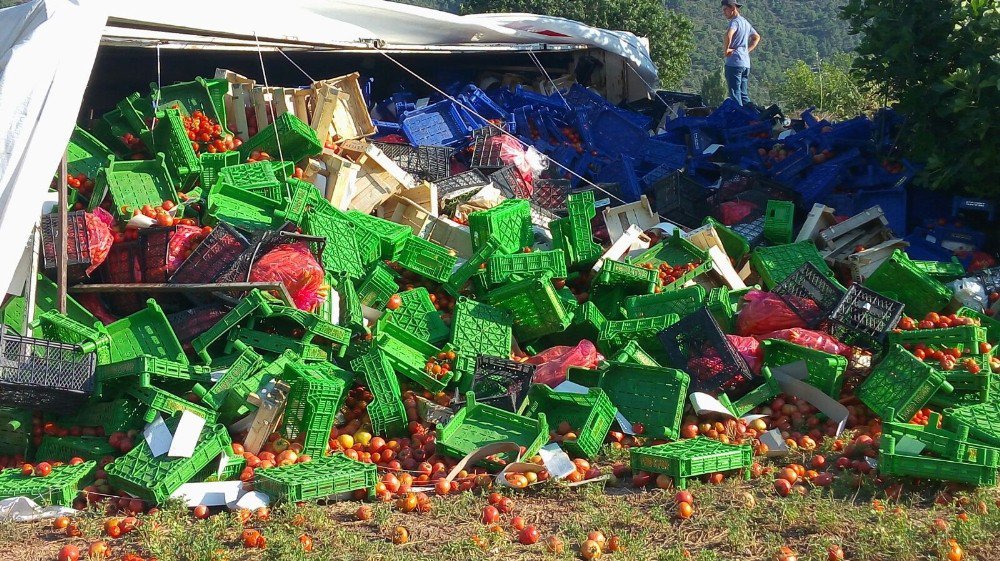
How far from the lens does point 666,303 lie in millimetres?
6961

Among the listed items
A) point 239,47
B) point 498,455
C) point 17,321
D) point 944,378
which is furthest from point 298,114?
point 944,378

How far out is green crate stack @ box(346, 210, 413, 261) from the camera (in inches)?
294

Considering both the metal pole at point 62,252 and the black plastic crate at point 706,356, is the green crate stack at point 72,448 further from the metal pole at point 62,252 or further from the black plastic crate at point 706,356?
the black plastic crate at point 706,356

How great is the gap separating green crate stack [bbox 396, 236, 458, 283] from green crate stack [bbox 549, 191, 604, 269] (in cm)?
85

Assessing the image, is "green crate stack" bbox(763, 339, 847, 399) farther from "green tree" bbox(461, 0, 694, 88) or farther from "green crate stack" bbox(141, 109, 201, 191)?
"green tree" bbox(461, 0, 694, 88)

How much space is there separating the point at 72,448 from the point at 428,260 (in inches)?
110

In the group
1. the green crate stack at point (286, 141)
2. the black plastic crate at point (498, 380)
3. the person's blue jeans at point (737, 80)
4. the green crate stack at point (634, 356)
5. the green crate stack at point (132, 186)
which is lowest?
the black plastic crate at point (498, 380)

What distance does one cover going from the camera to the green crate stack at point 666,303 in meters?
6.84

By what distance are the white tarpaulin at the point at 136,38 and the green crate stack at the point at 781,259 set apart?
190 inches

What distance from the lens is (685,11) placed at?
42031mm

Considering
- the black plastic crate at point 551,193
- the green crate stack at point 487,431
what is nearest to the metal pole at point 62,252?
the green crate stack at point 487,431

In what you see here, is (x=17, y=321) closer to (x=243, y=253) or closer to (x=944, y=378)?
(x=243, y=253)

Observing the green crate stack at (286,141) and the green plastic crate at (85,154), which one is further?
the green crate stack at (286,141)

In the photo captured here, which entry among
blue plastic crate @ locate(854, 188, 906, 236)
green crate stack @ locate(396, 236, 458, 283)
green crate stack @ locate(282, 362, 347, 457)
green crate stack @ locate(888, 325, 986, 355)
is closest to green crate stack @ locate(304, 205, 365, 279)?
green crate stack @ locate(396, 236, 458, 283)
